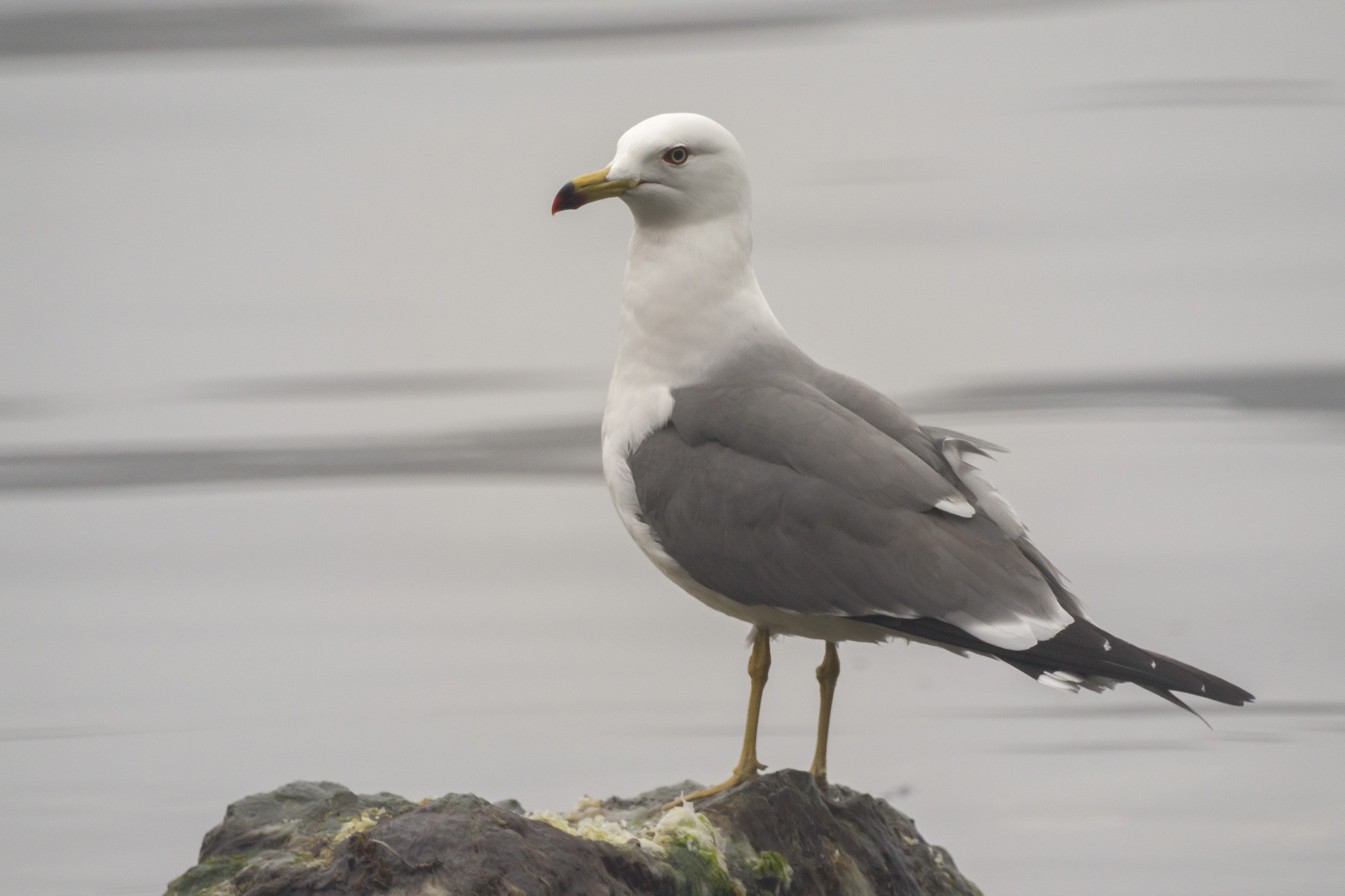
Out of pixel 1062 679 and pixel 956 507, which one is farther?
pixel 956 507

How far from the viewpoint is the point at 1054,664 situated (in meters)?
3.69

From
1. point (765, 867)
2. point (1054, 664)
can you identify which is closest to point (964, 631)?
point (1054, 664)

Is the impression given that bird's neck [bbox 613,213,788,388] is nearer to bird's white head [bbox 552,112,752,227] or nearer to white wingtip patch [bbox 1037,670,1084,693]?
bird's white head [bbox 552,112,752,227]

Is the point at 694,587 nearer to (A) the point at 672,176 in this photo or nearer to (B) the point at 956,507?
(B) the point at 956,507

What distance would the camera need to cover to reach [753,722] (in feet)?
13.9

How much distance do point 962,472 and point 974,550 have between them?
0.29m

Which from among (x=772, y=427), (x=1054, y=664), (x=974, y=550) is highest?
(x=772, y=427)

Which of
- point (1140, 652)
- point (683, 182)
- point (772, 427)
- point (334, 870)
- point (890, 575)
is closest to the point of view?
point (334, 870)

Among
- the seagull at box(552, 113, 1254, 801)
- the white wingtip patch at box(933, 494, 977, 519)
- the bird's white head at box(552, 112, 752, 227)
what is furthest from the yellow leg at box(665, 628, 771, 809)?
the bird's white head at box(552, 112, 752, 227)

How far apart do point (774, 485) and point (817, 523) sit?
174 millimetres

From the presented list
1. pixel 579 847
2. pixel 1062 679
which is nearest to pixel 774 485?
pixel 1062 679

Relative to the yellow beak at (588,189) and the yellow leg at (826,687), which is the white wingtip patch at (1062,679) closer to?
the yellow leg at (826,687)

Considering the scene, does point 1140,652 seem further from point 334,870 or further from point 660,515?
point 334,870

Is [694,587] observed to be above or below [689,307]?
below
